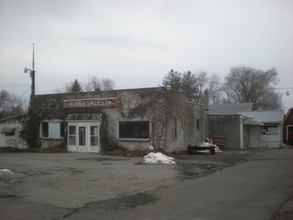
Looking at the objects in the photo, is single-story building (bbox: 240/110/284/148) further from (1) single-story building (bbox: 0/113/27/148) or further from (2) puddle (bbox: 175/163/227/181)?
(2) puddle (bbox: 175/163/227/181)

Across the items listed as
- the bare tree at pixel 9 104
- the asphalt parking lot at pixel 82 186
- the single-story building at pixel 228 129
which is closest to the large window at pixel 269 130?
the single-story building at pixel 228 129

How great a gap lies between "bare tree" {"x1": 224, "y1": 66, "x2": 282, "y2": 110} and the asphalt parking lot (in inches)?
2483

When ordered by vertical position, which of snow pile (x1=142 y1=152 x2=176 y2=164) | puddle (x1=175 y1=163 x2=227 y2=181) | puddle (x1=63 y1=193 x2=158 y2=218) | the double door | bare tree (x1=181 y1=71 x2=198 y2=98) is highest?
bare tree (x1=181 y1=71 x2=198 y2=98)

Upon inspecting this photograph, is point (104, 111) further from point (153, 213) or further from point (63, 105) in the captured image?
point (153, 213)

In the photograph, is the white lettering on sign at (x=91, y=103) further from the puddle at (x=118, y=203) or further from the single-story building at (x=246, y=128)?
the puddle at (x=118, y=203)

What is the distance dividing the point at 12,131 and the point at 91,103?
8158mm

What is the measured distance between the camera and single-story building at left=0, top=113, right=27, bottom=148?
3231cm

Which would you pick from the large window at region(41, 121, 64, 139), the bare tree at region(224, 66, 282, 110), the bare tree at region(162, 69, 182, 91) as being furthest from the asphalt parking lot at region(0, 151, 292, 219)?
the bare tree at region(224, 66, 282, 110)

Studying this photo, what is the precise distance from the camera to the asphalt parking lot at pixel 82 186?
31.2 feet

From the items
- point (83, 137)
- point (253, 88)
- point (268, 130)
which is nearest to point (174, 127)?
point (83, 137)

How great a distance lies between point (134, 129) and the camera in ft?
88.9

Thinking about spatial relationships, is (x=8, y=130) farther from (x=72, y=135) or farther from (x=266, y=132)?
(x=266, y=132)

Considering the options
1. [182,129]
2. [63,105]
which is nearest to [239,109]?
[182,129]

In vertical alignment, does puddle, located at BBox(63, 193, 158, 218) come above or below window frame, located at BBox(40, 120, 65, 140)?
below
